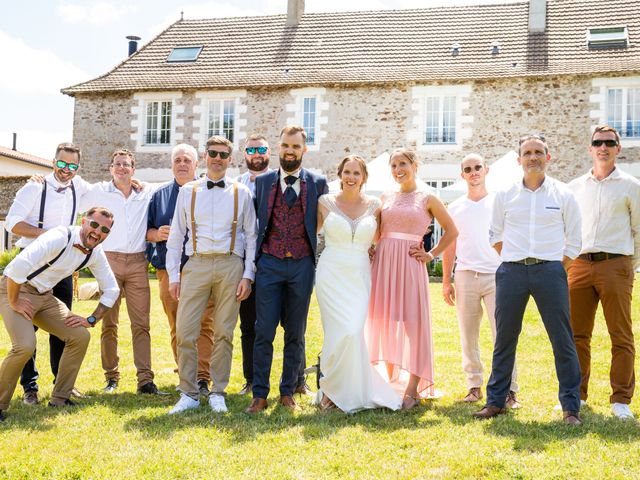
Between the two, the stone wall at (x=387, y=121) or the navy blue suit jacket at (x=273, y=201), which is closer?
the navy blue suit jacket at (x=273, y=201)

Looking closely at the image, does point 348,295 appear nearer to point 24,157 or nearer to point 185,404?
point 185,404

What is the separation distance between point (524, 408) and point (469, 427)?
0.88m

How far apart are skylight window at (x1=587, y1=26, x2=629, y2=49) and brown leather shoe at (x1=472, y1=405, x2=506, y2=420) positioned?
1691cm

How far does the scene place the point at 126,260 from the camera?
21.7 ft

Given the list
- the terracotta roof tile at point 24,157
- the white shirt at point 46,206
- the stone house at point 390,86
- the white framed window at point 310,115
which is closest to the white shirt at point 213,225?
the white shirt at point 46,206

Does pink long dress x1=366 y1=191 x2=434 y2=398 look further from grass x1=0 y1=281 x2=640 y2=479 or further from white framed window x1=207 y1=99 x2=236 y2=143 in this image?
white framed window x1=207 y1=99 x2=236 y2=143

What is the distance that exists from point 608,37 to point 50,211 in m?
17.9

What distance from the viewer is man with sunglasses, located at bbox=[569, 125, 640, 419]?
5672 mm

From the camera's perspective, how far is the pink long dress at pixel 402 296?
5.96 metres

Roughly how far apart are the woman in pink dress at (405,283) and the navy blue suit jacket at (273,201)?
62 centimetres

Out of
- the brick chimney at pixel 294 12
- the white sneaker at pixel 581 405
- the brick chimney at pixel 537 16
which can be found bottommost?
the white sneaker at pixel 581 405

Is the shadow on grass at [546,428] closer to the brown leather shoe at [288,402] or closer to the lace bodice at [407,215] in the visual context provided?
the brown leather shoe at [288,402]

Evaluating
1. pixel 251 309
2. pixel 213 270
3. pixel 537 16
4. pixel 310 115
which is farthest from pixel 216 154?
pixel 537 16

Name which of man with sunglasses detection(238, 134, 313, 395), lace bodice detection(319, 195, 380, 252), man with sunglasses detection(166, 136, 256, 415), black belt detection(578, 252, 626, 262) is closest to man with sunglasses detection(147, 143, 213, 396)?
man with sunglasses detection(238, 134, 313, 395)
